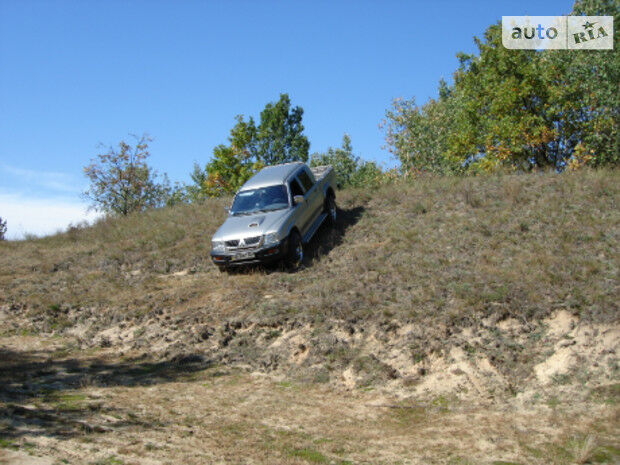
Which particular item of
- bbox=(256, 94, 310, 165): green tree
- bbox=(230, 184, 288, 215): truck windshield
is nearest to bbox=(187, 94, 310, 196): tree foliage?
bbox=(256, 94, 310, 165): green tree

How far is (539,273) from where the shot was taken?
9688mm

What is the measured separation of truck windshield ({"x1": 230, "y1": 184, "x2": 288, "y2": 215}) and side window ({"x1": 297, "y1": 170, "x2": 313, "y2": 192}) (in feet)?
2.67

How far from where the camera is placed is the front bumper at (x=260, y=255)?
41.3ft

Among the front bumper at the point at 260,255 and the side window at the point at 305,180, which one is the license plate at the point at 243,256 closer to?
the front bumper at the point at 260,255

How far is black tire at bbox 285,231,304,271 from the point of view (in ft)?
43.0

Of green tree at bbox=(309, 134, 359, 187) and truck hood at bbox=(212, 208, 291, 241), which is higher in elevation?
green tree at bbox=(309, 134, 359, 187)

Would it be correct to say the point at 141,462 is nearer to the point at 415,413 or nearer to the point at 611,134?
the point at 415,413

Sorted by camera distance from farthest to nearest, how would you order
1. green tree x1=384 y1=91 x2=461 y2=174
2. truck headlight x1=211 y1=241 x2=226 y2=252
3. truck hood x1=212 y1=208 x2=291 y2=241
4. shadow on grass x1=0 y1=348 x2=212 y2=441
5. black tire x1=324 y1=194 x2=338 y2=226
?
1. green tree x1=384 y1=91 x2=461 y2=174
2. black tire x1=324 y1=194 x2=338 y2=226
3. truck headlight x1=211 y1=241 x2=226 y2=252
4. truck hood x1=212 y1=208 x2=291 y2=241
5. shadow on grass x1=0 y1=348 x2=212 y2=441

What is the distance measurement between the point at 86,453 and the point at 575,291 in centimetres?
779

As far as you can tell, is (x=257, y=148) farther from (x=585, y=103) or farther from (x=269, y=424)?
(x=269, y=424)

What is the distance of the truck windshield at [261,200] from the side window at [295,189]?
9.7 inches

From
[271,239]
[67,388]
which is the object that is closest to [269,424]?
[67,388]

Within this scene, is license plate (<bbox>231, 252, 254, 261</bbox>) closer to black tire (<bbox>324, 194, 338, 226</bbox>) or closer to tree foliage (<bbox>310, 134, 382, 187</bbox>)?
black tire (<bbox>324, 194, 338, 226</bbox>)

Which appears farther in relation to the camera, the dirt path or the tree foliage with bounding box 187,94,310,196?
the tree foliage with bounding box 187,94,310,196
